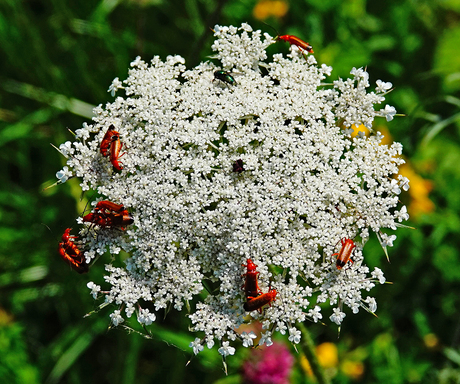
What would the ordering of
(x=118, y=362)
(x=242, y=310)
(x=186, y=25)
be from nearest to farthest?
(x=242, y=310), (x=118, y=362), (x=186, y=25)

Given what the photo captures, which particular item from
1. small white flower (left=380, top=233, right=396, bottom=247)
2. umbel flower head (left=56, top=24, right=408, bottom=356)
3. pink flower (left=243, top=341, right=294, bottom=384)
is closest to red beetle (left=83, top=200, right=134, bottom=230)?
umbel flower head (left=56, top=24, right=408, bottom=356)

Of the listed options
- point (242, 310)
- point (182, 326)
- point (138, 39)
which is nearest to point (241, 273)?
point (242, 310)

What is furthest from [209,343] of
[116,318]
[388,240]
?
[388,240]

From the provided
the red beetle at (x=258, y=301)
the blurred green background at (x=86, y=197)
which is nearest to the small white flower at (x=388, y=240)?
the red beetle at (x=258, y=301)

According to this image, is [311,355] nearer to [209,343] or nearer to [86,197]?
[209,343]

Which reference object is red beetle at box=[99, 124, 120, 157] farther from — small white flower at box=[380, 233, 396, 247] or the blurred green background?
small white flower at box=[380, 233, 396, 247]

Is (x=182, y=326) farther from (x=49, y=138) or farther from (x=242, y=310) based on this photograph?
(x=49, y=138)

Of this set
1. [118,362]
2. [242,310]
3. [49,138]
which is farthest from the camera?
[49,138]
